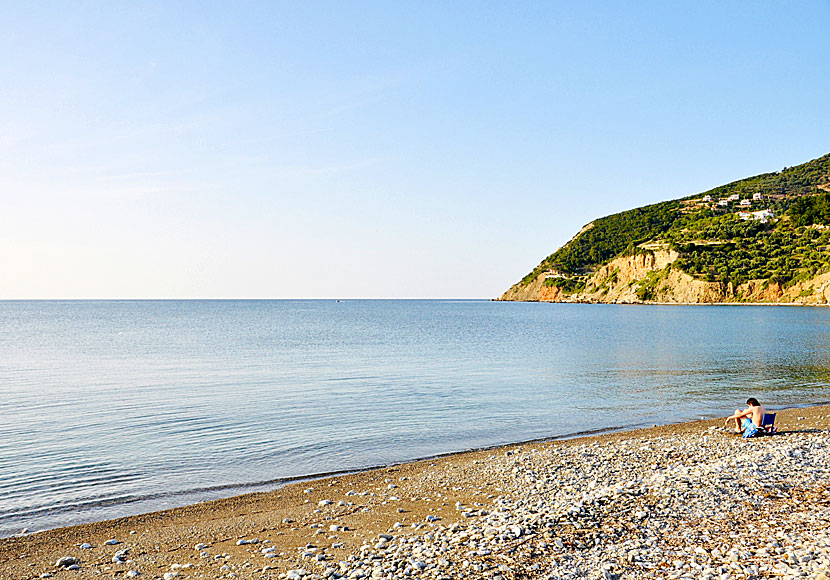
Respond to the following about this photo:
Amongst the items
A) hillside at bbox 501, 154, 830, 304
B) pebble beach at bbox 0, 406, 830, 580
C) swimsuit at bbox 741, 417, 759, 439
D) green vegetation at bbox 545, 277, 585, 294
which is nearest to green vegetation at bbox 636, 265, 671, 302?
hillside at bbox 501, 154, 830, 304

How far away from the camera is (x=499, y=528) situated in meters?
8.38

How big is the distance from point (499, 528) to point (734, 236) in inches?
5932

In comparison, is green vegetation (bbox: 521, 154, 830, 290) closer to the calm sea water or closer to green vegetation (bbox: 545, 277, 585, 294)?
green vegetation (bbox: 545, 277, 585, 294)

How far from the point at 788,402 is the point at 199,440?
20.1 metres

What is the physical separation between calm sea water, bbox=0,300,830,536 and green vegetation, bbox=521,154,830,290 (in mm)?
90267

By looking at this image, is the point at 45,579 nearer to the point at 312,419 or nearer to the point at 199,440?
the point at 199,440

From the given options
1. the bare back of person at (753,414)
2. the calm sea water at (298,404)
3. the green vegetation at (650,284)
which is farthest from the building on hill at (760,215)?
the bare back of person at (753,414)

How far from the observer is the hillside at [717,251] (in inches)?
4724

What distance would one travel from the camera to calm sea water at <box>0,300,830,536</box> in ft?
42.2

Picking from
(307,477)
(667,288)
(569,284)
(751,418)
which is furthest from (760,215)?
(307,477)

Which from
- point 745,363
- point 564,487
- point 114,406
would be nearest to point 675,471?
point 564,487

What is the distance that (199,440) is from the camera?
631 inches

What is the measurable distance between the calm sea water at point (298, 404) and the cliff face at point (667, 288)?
265 ft

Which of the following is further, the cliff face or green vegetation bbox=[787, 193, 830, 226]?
green vegetation bbox=[787, 193, 830, 226]
